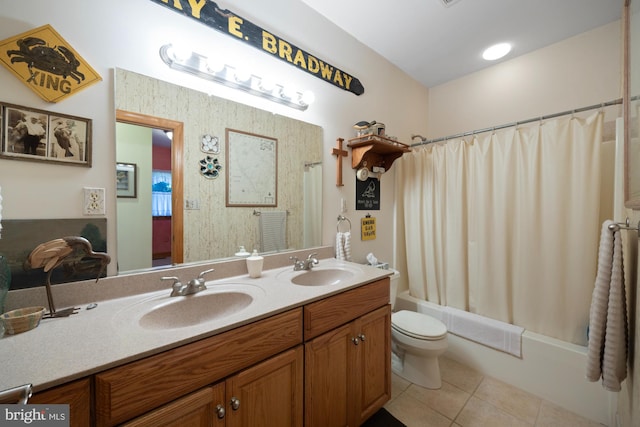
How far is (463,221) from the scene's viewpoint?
2064 millimetres

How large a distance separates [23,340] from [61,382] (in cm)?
30

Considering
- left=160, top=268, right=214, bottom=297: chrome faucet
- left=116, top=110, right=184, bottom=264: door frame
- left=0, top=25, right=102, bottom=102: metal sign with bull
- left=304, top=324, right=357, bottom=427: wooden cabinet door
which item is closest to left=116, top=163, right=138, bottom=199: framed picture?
left=116, top=110, right=184, bottom=264: door frame

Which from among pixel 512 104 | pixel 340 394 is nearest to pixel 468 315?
pixel 340 394

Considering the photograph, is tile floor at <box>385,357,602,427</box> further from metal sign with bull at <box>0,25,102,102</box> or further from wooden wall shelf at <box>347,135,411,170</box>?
metal sign with bull at <box>0,25,102,102</box>

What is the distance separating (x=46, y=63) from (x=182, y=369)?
119cm

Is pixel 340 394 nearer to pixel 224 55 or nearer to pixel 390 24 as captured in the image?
pixel 224 55

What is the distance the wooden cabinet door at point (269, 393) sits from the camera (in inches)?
32.0

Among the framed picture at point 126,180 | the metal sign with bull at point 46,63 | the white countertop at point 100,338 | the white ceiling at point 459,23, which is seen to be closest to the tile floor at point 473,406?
the white countertop at point 100,338

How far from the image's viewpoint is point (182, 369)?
696 mm

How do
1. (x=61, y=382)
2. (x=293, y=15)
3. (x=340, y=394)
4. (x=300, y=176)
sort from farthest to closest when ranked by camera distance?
1. (x=300, y=176)
2. (x=293, y=15)
3. (x=340, y=394)
4. (x=61, y=382)

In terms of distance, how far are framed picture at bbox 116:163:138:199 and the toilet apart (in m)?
1.73

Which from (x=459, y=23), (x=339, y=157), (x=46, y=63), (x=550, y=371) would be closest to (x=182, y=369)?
(x=46, y=63)

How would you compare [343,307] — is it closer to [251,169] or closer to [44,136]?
[251,169]

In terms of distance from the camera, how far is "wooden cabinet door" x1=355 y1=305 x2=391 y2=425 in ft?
4.15
